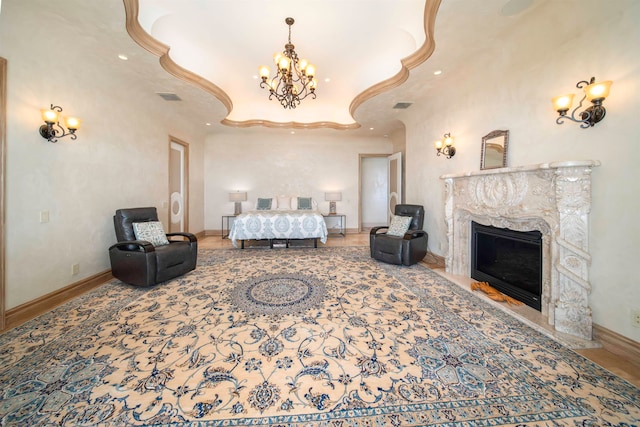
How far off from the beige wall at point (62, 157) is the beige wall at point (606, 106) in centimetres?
458

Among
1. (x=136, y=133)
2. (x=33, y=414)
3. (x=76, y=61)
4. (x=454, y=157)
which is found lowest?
(x=33, y=414)

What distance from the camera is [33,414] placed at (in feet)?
4.09

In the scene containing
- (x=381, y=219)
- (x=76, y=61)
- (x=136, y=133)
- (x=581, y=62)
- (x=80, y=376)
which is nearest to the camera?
(x=80, y=376)

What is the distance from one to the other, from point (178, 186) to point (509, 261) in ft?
20.5

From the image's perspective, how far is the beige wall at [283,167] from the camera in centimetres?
680

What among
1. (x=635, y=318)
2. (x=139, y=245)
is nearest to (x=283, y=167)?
(x=139, y=245)

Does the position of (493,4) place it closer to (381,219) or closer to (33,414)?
(33,414)

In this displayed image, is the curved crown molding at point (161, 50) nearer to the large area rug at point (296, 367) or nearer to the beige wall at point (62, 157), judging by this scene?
the beige wall at point (62, 157)

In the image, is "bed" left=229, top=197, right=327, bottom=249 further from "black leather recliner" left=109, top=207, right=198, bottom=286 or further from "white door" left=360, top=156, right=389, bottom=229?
"white door" left=360, top=156, right=389, bottom=229

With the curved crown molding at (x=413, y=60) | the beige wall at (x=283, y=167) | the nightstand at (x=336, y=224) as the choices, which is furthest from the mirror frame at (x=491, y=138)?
the nightstand at (x=336, y=224)

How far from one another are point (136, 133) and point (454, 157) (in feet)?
16.9

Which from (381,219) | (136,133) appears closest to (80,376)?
(136,133)

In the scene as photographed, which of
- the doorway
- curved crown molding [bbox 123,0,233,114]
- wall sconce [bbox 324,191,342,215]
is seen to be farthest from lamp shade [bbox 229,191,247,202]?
curved crown molding [bbox 123,0,233,114]

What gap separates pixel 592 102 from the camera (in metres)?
1.81
